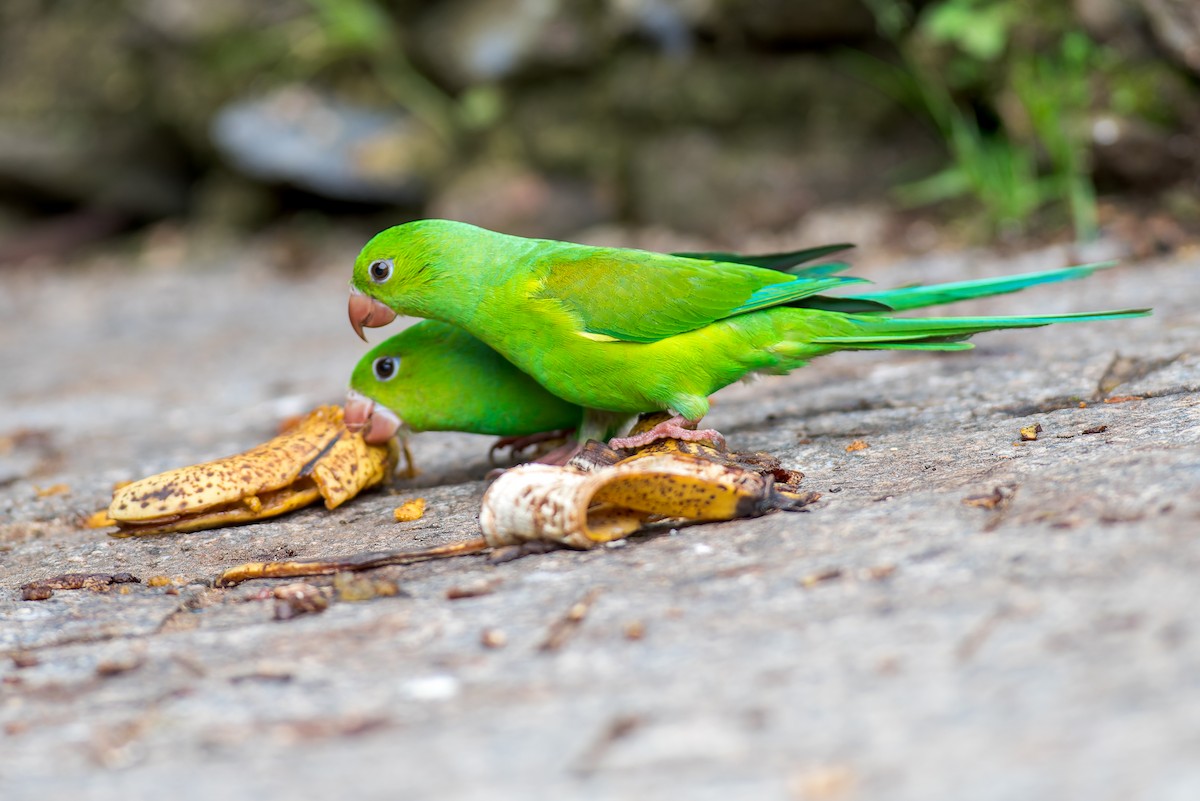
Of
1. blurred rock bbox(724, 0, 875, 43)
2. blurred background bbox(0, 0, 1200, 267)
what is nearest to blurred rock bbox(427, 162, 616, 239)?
blurred background bbox(0, 0, 1200, 267)

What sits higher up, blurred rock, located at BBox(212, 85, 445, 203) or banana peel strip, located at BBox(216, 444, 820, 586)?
blurred rock, located at BBox(212, 85, 445, 203)

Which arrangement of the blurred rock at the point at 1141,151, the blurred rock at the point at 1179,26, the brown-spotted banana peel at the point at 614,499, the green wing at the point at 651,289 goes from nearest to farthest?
1. the brown-spotted banana peel at the point at 614,499
2. the green wing at the point at 651,289
3. the blurred rock at the point at 1179,26
4. the blurred rock at the point at 1141,151

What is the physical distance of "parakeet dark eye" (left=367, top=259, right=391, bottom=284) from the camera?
3.09 metres

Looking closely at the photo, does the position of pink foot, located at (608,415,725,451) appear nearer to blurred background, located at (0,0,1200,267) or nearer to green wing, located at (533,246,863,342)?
green wing, located at (533,246,863,342)

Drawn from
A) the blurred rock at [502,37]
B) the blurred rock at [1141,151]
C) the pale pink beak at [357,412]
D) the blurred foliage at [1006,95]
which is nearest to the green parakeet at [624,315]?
the pale pink beak at [357,412]

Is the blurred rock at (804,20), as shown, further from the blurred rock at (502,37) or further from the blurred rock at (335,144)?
the blurred rock at (335,144)

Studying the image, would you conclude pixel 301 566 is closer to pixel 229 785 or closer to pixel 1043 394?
pixel 229 785

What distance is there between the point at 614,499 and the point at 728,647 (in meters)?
0.71

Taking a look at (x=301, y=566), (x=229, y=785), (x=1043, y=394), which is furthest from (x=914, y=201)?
(x=229, y=785)

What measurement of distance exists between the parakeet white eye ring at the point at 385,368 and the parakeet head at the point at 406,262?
212 mm

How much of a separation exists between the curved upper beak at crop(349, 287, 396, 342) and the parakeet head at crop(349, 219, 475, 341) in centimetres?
3

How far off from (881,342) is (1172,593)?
4.97 ft

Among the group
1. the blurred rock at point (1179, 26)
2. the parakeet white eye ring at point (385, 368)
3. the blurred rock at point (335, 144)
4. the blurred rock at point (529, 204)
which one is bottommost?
the parakeet white eye ring at point (385, 368)

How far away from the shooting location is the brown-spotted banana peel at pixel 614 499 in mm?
2367
